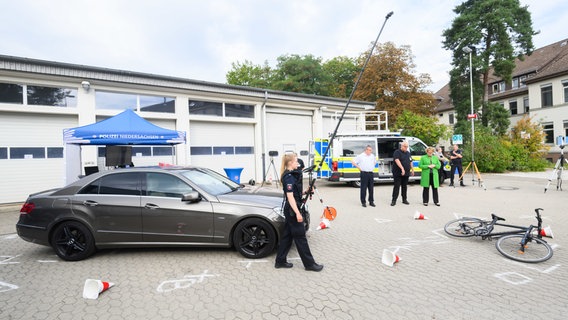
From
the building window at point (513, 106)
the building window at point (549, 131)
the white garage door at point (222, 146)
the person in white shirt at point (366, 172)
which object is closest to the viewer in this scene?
the person in white shirt at point (366, 172)

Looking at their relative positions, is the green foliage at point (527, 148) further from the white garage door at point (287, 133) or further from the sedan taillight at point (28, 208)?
the sedan taillight at point (28, 208)

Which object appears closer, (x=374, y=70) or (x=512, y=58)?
(x=512, y=58)

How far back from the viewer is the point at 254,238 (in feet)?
14.6

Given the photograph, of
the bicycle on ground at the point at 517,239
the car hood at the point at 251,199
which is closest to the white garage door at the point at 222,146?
the car hood at the point at 251,199

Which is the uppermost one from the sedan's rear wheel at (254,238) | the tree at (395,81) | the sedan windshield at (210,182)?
the tree at (395,81)

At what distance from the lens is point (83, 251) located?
4602 millimetres

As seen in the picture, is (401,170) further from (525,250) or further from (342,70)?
(342,70)

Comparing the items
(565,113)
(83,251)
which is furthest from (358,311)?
(565,113)

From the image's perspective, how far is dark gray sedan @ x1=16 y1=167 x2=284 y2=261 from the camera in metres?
4.46

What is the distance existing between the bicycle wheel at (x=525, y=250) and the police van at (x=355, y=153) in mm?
7880

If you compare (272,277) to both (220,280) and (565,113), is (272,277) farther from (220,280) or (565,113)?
(565,113)

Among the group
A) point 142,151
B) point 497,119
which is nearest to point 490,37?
point 497,119

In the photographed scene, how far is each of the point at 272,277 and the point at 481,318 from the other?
2.25 metres

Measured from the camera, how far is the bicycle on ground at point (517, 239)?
4.27 m
